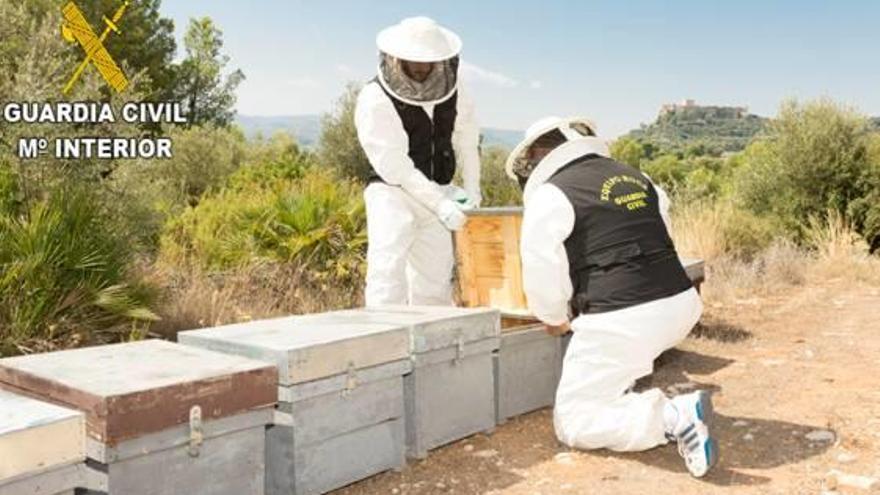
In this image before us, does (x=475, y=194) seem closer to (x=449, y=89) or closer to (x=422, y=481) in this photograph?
(x=449, y=89)

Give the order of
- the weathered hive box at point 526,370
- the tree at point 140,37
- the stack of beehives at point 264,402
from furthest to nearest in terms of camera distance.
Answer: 1. the tree at point 140,37
2. the weathered hive box at point 526,370
3. the stack of beehives at point 264,402

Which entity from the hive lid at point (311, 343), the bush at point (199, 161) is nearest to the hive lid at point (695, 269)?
the hive lid at point (311, 343)

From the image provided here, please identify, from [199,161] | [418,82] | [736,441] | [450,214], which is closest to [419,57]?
[418,82]

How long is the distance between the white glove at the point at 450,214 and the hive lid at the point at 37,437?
8.51 ft

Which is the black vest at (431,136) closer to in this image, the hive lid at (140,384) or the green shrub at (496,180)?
the hive lid at (140,384)

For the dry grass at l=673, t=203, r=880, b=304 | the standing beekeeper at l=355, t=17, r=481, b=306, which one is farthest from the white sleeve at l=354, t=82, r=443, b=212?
the dry grass at l=673, t=203, r=880, b=304

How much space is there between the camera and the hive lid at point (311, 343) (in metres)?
3.23

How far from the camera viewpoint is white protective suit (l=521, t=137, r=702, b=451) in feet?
12.6

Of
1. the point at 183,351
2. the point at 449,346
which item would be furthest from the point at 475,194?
the point at 183,351

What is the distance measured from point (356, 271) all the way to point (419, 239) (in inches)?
112

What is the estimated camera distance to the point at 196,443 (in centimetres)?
292

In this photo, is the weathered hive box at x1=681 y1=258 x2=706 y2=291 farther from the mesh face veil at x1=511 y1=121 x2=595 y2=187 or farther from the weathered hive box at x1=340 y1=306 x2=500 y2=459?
the weathered hive box at x1=340 y1=306 x2=500 y2=459

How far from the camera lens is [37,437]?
246 cm

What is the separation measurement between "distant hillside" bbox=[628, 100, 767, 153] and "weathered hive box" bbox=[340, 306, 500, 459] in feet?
231
